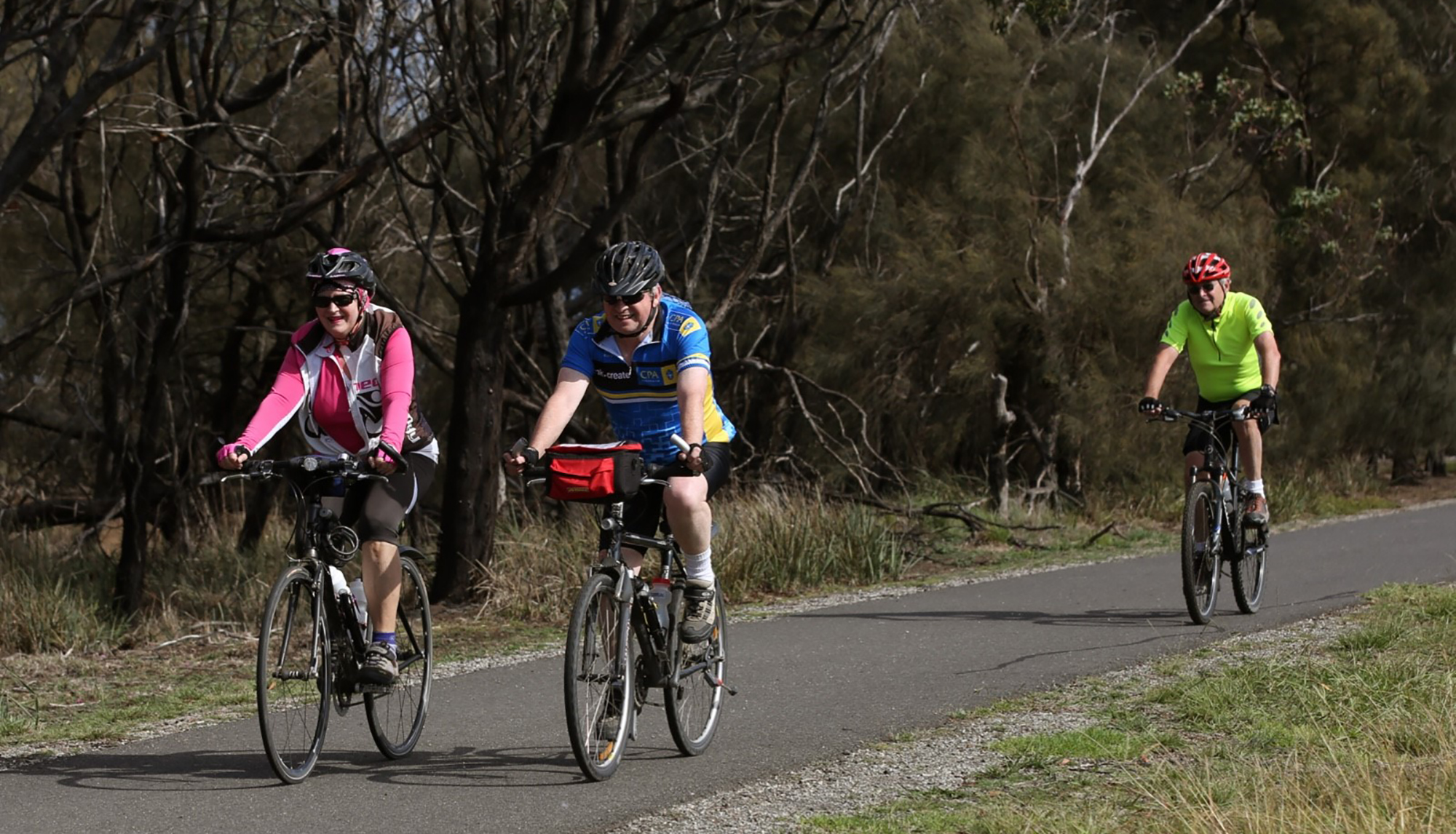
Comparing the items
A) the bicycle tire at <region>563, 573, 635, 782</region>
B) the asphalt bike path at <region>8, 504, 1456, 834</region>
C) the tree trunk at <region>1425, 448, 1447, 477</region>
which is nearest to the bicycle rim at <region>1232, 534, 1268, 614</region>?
the asphalt bike path at <region>8, 504, 1456, 834</region>

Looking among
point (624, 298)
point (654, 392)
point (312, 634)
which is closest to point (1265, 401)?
point (654, 392)

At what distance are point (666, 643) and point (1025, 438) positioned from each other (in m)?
13.3

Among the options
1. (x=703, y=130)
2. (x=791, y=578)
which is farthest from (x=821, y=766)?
(x=703, y=130)

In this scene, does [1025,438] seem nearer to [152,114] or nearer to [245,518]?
[245,518]

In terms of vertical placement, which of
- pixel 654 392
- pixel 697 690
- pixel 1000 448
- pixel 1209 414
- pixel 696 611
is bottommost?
pixel 697 690

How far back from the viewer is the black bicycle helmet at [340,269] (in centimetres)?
646

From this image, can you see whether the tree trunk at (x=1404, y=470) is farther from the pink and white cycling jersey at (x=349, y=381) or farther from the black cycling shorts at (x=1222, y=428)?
the pink and white cycling jersey at (x=349, y=381)

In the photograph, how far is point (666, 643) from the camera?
6422 millimetres

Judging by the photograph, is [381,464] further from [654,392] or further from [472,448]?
[472,448]

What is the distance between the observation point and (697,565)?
6.49 m

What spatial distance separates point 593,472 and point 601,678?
728mm

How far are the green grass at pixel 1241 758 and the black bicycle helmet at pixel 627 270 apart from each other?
1.96m

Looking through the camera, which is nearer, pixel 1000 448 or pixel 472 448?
pixel 472 448

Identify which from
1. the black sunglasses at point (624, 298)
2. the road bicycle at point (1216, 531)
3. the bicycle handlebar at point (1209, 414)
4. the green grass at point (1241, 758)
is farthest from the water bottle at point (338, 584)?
the bicycle handlebar at point (1209, 414)
